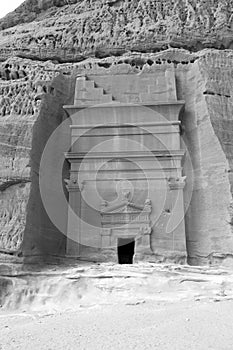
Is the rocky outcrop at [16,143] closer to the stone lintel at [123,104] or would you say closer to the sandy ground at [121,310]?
the stone lintel at [123,104]

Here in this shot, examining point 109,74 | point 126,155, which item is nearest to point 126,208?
point 126,155

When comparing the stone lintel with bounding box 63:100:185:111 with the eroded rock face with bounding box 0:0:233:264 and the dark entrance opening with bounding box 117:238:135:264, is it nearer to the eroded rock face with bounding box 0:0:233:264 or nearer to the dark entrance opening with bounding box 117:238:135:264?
the eroded rock face with bounding box 0:0:233:264

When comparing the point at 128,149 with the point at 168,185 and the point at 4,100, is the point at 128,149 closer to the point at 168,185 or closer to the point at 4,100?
the point at 168,185

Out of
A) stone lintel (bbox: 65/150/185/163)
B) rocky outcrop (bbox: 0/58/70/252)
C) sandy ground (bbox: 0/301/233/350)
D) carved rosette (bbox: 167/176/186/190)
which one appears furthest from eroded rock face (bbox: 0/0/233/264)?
sandy ground (bbox: 0/301/233/350)

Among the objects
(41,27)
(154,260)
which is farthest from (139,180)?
(41,27)

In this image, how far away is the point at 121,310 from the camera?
24.3 ft

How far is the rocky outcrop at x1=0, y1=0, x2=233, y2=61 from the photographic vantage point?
1605 cm

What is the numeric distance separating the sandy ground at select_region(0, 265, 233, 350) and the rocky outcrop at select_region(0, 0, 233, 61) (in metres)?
9.99

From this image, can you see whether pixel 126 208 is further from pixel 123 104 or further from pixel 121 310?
pixel 121 310

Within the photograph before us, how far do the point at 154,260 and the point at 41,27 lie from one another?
12295 mm

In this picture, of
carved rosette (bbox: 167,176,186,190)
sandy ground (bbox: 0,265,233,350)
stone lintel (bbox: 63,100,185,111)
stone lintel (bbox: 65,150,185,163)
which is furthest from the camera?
stone lintel (bbox: 63,100,185,111)

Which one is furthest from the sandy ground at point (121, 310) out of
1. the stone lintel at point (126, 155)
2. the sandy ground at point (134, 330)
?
the stone lintel at point (126, 155)

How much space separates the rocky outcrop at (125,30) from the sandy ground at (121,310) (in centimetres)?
999

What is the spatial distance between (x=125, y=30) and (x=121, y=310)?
12.9m
